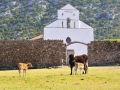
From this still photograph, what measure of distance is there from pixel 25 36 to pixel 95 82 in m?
62.3

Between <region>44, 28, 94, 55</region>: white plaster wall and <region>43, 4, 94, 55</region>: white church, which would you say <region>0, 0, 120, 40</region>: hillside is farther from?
<region>44, 28, 94, 55</region>: white plaster wall

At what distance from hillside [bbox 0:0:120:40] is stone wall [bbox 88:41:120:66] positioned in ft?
106

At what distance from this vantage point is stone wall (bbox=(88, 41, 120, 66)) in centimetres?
4588

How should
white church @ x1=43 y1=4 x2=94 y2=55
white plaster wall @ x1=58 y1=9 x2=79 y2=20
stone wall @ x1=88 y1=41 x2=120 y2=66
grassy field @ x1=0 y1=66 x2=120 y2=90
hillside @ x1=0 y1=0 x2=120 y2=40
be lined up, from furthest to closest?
hillside @ x1=0 y1=0 x2=120 y2=40
white plaster wall @ x1=58 y1=9 x2=79 y2=20
white church @ x1=43 y1=4 x2=94 y2=55
stone wall @ x1=88 y1=41 x2=120 y2=66
grassy field @ x1=0 y1=66 x2=120 y2=90

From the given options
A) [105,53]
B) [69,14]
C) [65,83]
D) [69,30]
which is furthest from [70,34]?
[65,83]

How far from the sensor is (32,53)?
4425 centimetres

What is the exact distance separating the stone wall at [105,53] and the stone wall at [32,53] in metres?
3.79

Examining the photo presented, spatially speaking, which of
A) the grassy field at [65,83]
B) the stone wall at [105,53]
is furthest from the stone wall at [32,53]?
the grassy field at [65,83]

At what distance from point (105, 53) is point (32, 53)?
818 cm

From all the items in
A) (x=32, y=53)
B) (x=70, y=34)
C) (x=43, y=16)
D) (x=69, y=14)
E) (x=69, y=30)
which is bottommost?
(x=32, y=53)

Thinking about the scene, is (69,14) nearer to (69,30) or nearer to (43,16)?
(69,30)

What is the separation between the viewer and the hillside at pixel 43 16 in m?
83.5

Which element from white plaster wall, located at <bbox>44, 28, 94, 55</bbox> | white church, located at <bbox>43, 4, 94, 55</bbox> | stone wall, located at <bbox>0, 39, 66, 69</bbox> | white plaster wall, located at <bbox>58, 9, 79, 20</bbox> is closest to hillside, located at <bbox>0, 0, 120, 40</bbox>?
white plaster wall, located at <bbox>58, 9, 79, 20</bbox>

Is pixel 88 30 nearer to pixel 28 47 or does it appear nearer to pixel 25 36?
pixel 28 47
